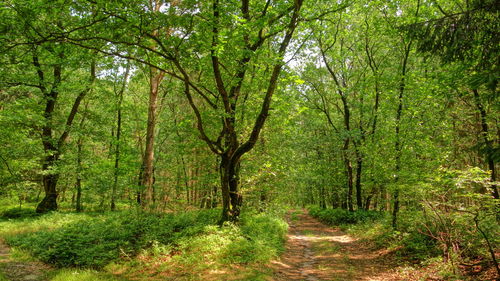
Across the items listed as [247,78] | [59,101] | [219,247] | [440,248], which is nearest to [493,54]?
[440,248]

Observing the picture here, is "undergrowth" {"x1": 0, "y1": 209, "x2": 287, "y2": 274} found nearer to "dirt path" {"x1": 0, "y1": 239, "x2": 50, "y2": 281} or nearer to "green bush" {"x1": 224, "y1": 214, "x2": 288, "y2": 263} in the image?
"green bush" {"x1": 224, "y1": 214, "x2": 288, "y2": 263}

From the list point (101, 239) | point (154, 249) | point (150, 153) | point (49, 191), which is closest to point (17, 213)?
point (49, 191)

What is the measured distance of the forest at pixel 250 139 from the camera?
668cm

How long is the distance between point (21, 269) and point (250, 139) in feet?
25.9

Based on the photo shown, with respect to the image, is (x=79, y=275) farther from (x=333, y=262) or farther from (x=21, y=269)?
(x=333, y=262)

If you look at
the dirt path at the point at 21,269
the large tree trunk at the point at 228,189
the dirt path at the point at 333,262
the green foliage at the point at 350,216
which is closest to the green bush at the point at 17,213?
the dirt path at the point at 21,269

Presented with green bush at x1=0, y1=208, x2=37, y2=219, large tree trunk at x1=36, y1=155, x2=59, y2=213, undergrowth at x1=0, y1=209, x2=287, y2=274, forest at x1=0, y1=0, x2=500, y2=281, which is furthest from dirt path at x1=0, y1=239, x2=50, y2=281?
large tree trunk at x1=36, y1=155, x2=59, y2=213

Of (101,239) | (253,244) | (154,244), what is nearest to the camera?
(154,244)

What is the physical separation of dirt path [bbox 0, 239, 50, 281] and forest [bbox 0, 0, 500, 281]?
7 cm

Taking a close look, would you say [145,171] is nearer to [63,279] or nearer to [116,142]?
[63,279]

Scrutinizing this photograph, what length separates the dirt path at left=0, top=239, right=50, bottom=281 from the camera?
6.99m

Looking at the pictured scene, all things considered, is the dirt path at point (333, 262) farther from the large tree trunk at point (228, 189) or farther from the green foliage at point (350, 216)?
the green foliage at point (350, 216)

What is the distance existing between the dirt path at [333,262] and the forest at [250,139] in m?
0.09

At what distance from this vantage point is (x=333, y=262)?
9570 millimetres
